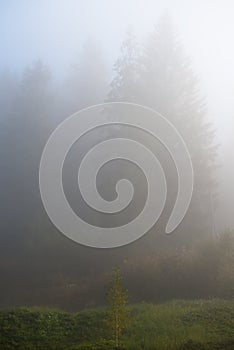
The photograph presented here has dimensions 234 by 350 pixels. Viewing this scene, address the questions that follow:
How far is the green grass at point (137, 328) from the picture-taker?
11.9 meters

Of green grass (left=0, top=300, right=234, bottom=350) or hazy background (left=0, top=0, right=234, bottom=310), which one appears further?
hazy background (left=0, top=0, right=234, bottom=310)

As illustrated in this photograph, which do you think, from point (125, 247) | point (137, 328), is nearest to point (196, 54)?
point (125, 247)

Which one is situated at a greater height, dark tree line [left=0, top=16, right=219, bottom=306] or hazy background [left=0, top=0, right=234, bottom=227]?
hazy background [left=0, top=0, right=234, bottom=227]

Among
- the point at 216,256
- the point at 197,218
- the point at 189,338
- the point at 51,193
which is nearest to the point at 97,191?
the point at 51,193

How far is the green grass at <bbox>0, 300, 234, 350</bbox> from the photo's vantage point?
38.9 feet

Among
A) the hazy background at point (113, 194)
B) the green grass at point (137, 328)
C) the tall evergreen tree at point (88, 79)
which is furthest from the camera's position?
the tall evergreen tree at point (88, 79)

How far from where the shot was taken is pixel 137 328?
44.6 feet

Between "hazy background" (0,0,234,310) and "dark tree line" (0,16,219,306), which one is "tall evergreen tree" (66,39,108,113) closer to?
"hazy background" (0,0,234,310)

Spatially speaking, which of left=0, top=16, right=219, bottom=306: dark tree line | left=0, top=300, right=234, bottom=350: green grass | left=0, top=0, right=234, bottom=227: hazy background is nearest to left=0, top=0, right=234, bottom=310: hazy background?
left=0, top=16, right=219, bottom=306: dark tree line

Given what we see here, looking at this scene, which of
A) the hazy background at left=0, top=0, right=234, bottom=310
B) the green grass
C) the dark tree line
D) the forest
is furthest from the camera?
the dark tree line

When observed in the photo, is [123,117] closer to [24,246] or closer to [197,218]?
[197,218]

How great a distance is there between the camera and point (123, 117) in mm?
26688

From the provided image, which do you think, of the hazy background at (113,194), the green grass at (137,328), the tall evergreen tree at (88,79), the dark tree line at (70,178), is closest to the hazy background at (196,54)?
the hazy background at (113,194)

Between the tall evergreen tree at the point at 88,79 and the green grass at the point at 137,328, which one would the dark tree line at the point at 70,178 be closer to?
the tall evergreen tree at the point at 88,79
